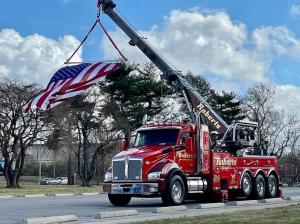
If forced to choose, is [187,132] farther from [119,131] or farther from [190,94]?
[119,131]

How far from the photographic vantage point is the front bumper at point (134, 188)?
61.4 ft

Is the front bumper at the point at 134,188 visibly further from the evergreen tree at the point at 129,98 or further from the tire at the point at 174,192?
the evergreen tree at the point at 129,98

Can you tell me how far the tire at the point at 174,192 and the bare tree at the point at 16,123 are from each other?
30701 millimetres

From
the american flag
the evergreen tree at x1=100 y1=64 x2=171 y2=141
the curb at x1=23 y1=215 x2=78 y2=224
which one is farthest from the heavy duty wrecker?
the evergreen tree at x1=100 y1=64 x2=171 y2=141

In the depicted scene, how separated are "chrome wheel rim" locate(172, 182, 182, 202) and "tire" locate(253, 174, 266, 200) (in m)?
5.09

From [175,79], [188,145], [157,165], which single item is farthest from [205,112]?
[157,165]

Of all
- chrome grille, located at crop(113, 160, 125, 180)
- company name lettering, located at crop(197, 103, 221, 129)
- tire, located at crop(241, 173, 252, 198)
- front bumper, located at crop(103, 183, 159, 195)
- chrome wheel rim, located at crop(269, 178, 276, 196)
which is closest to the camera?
front bumper, located at crop(103, 183, 159, 195)

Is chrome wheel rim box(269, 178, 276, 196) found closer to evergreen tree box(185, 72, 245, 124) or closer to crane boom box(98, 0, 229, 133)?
crane boom box(98, 0, 229, 133)

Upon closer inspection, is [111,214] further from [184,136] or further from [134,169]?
[184,136]

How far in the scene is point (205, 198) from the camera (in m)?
22.7

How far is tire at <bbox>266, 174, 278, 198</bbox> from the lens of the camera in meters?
24.2

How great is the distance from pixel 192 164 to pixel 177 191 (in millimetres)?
1582

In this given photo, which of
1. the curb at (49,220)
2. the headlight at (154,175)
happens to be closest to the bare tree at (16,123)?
the headlight at (154,175)

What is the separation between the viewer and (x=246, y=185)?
918 inches
